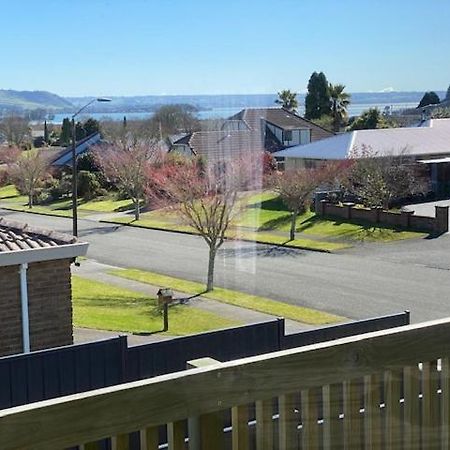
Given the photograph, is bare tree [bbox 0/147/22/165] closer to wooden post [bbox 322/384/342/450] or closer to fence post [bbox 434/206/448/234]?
fence post [bbox 434/206/448/234]

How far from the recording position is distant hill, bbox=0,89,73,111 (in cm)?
428

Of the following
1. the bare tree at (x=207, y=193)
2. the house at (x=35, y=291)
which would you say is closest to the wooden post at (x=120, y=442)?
the house at (x=35, y=291)

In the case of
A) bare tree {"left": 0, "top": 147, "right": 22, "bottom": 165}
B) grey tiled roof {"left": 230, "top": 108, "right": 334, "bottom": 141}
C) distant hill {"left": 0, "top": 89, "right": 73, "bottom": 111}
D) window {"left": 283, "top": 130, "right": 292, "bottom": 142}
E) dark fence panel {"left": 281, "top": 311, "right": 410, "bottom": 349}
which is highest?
distant hill {"left": 0, "top": 89, "right": 73, "bottom": 111}

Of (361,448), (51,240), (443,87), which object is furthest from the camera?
(51,240)

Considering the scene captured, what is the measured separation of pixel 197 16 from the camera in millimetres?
3320

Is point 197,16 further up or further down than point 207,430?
further up

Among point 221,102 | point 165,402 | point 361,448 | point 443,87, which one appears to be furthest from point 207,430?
point 221,102

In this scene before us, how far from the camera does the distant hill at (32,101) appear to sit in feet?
14.0

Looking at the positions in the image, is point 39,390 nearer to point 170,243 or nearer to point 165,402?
point 165,402

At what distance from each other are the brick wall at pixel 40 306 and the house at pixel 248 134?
2159mm

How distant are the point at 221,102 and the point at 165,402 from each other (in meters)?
4.22

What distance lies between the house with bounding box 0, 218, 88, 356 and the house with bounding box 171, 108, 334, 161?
6.98 feet

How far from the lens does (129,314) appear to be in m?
5.84

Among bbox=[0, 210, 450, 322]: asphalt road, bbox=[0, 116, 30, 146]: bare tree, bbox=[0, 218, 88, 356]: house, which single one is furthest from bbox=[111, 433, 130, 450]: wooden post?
bbox=[0, 116, 30, 146]: bare tree
